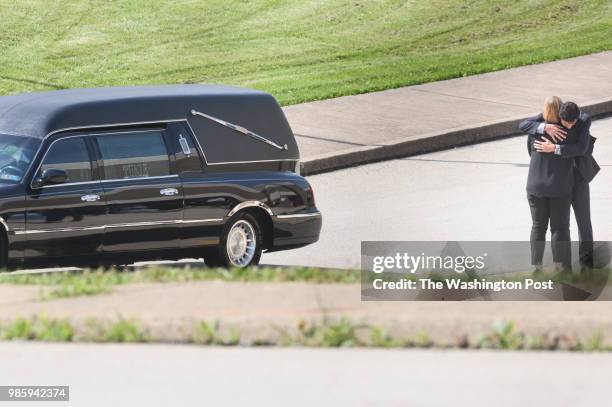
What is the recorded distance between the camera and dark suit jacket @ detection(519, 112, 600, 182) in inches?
499

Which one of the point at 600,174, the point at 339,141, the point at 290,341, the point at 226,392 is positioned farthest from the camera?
the point at 339,141

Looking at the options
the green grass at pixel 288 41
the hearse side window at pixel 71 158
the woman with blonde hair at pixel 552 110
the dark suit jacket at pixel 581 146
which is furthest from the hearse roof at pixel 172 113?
the green grass at pixel 288 41

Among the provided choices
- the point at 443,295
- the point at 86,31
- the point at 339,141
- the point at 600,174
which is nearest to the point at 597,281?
the point at 443,295

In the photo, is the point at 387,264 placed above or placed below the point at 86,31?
below

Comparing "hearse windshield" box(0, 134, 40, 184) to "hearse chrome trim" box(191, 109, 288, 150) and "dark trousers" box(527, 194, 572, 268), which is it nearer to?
"hearse chrome trim" box(191, 109, 288, 150)

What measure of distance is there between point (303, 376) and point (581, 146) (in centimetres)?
535

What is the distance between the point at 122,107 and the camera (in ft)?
43.4

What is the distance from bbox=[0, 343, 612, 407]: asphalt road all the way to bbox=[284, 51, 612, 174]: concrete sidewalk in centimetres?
1093

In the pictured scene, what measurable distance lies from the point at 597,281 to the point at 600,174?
7904 millimetres

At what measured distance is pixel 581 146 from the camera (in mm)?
12695

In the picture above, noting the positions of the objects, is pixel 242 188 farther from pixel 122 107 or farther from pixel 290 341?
pixel 290 341

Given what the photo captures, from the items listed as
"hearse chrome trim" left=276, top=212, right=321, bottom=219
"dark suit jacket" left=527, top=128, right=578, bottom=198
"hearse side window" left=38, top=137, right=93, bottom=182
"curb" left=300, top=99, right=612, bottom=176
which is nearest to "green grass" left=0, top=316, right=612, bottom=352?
"hearse side window" left=38, top=137, right=93, bottom=182

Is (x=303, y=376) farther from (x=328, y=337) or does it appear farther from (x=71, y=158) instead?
(x=71, y=158)

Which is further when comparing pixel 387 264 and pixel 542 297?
pixel 387 264
